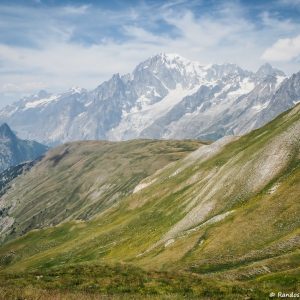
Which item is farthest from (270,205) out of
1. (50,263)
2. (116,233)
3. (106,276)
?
(50,263)

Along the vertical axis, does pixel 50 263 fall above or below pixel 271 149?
below

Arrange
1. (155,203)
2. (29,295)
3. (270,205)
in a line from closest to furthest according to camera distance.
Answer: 1. (29,295)
2. (270,205)
3. (155,203)

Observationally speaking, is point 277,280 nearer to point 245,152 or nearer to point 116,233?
point 245,152

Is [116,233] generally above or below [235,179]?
below

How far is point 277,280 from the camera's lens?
117ft

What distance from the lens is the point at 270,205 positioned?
68.4 meters

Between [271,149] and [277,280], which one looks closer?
[277,280]

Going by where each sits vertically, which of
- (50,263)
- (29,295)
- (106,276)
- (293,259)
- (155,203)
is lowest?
(50,263)

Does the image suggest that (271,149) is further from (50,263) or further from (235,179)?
(50,263)

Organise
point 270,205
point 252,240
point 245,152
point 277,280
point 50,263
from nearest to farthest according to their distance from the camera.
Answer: point 277,280, point 252,240, point 270,205, point 245,152, point 50,263

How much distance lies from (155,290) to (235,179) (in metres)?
64.1

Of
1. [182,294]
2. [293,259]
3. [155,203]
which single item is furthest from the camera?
[155,203]

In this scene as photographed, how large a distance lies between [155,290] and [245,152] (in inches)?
3121

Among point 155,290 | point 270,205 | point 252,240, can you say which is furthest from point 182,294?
point 270,205
